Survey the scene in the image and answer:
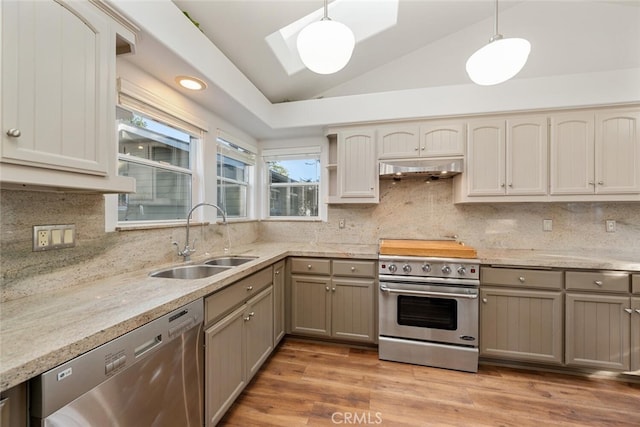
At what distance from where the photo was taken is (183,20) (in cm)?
162

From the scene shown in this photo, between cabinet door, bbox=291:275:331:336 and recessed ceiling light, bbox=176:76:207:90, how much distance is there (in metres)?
1.86

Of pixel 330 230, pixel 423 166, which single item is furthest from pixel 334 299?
pixel 423 166

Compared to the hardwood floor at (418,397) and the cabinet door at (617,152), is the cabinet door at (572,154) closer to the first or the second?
the cabinet door at (617,152)

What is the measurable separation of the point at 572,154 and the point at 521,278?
127 cm

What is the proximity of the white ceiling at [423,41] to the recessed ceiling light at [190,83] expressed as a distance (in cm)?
7

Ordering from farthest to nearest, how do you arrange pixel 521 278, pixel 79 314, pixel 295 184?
pixel 295 184, pixel 521 278, pixel 79 314

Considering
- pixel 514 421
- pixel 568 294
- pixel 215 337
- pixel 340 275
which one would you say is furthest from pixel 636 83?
pixel 215 337

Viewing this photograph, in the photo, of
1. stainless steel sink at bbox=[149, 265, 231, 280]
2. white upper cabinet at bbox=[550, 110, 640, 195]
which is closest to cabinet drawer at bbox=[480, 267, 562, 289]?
white upper cabinet at bbox=[550, 110, 640, 195]

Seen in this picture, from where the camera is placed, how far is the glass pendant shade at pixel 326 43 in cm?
126

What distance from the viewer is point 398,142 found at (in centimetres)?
268

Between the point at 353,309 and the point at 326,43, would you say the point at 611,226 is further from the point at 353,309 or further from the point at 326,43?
the point at 326,43

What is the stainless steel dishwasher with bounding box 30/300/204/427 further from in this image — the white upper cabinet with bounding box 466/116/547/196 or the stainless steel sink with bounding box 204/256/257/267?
the white upper cabinet with bounding box 466/116/547/196

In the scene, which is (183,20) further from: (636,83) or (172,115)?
(636,83)

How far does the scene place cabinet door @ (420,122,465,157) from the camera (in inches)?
99.7
